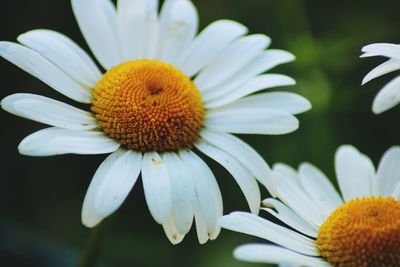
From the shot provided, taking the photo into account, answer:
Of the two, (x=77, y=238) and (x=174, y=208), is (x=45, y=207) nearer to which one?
(x=77, y=238)

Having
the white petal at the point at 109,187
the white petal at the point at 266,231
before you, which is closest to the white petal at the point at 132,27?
the white petal at the point at 109,187

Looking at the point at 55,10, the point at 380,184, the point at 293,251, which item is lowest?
the point at 293,251

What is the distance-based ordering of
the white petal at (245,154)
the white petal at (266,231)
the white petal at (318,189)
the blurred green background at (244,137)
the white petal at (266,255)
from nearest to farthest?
the white petal at (266,255) → the white petal at (266,231) → the white petal at (245,154) → the white petal at (318,189) → the blurred green background at (244,137)

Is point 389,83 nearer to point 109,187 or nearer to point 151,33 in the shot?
point 109,187

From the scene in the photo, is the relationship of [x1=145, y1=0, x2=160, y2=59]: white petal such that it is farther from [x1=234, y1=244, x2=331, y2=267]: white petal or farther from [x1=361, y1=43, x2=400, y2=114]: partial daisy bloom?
[x1=234, y1=244, x2=331, y2=267]: white petal

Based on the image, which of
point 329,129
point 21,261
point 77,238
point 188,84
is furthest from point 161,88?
point 77,238

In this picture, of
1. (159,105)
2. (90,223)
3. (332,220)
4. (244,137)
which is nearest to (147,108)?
→ (159,105)

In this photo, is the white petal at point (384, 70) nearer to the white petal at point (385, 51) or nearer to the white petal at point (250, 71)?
the white petal at point (385, 51)
